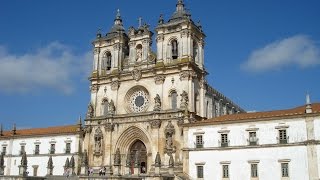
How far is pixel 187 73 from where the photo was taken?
5197 cm

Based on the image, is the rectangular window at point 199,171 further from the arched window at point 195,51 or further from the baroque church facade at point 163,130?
the arched window at point 195,51

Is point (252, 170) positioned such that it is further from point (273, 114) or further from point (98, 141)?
point (98, 141)

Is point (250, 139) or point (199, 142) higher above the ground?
point (250, 139)

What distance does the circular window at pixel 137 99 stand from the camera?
5544cm

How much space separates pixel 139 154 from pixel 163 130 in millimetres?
5504

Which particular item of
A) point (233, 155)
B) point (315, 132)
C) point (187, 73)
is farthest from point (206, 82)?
point (315, 132)

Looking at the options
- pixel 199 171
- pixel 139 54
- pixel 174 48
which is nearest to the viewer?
pixel 199 171

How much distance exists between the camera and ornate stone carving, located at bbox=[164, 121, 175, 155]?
49500 millimetres

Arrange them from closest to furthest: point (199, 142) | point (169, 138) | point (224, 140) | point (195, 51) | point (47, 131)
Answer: point (224, 140) < point (199, 142) < point (169, 138) < point (195, 51) < point (47, 131)

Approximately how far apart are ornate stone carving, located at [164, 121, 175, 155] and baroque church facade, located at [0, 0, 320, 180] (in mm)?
Result: 120

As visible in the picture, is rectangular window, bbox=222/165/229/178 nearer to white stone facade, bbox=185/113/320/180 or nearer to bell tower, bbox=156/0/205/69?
white stone facade, bbox=185/113/320/180

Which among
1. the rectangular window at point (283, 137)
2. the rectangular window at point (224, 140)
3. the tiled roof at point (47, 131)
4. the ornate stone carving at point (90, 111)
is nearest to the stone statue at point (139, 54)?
the ornate stone carving at point (90, 111)

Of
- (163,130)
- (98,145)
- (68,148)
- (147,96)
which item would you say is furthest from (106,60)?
(163,130)

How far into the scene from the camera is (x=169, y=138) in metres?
50.3
